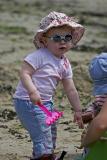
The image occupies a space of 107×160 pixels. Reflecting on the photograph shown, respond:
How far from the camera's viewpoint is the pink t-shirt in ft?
18.0

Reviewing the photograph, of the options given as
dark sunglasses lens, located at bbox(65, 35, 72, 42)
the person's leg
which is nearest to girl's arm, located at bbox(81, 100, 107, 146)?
the person's leg

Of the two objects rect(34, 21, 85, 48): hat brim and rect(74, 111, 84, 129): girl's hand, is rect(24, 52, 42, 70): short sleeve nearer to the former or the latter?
rect(34, 21, 85, 48): hat brim

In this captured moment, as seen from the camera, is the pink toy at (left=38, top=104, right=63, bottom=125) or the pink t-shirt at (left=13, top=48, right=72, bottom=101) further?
the pink t-shirt at (left=13, top=48, right=72, bottom=101)

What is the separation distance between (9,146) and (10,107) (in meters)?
1.70

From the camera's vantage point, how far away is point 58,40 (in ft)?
18.1

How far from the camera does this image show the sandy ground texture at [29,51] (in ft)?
22.0

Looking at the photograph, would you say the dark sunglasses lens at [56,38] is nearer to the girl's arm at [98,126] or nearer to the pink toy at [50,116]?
the pink toy at [50,116]

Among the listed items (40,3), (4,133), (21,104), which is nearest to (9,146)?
(4,133)

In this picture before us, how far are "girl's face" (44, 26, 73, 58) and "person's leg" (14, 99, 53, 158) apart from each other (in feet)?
1.51

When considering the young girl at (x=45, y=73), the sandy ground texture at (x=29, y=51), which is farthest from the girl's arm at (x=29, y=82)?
the sandy ground texture at (x=29, y=51)

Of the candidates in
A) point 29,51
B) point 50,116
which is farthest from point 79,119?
point 29,51

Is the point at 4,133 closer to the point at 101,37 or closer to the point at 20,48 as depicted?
the point at 20,48

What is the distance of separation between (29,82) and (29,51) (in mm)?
7157

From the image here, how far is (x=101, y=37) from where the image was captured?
48.7ft
